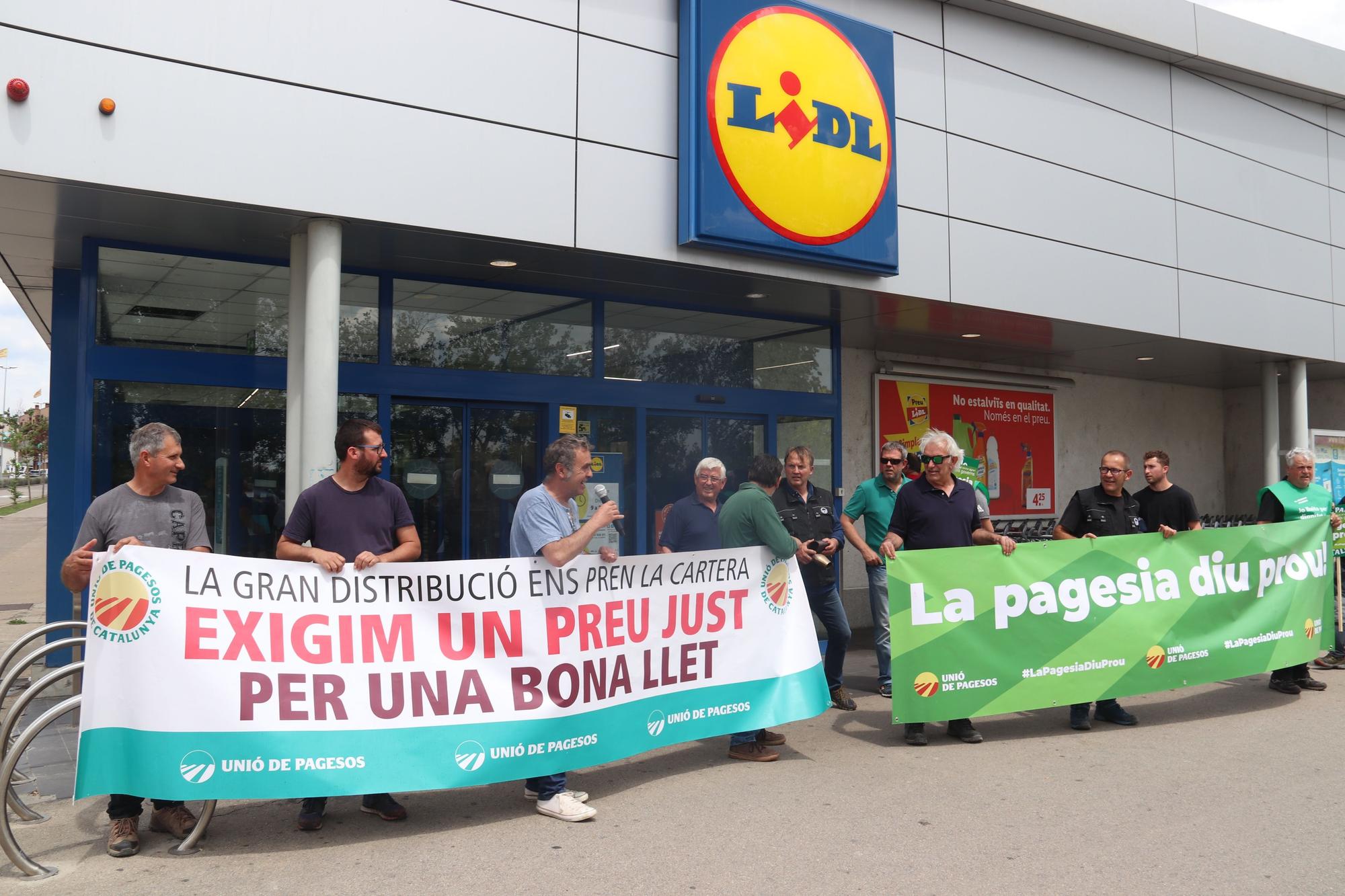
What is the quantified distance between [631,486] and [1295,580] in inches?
228

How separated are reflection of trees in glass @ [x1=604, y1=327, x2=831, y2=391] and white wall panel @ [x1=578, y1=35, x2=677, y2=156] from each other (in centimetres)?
214

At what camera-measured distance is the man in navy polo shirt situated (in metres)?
6.91

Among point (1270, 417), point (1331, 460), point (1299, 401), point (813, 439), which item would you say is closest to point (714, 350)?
point (813, 439)

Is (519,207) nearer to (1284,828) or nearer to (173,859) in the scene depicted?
(173,859)

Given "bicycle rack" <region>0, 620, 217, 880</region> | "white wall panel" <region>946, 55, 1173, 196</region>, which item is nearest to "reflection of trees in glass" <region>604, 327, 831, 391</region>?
"white wall panel" <region>946, 55, 1173, 196</region>

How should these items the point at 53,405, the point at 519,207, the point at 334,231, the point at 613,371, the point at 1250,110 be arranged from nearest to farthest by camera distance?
the point at 334,231 → the point at 519,207 → the point at 53,405 → the point at 613,371 → the point at 1250,110

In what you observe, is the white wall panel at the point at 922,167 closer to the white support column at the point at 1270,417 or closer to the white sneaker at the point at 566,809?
the white sneaker at the point at 566,809

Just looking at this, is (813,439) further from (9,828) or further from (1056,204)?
(9,828)

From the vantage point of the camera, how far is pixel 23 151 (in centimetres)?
603

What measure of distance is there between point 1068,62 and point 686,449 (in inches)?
258

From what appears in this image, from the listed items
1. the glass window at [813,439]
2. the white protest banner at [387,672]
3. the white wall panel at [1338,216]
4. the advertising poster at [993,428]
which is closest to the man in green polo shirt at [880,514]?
the white protest banner at [387,672]

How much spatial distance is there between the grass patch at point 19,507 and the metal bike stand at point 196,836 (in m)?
47.7

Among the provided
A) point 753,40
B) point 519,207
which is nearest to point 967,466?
point 753,40

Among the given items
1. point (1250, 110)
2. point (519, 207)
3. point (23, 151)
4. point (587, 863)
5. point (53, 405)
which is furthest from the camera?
point (1250, 110)
